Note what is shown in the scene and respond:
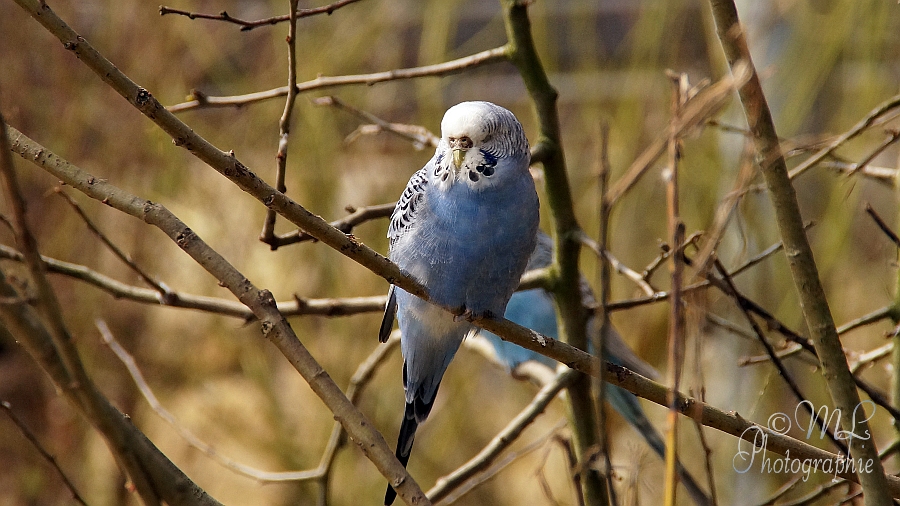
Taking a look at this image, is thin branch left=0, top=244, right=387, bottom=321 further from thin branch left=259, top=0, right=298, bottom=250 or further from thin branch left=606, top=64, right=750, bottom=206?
thin branch left=606, top=64, right=750, bottom=206

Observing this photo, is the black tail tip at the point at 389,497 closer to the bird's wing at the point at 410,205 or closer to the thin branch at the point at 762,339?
the bird's wing at the point at 410,205

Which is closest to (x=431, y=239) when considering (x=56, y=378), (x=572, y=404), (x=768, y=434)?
(x=572, y=404)

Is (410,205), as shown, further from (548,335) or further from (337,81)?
(548,335)

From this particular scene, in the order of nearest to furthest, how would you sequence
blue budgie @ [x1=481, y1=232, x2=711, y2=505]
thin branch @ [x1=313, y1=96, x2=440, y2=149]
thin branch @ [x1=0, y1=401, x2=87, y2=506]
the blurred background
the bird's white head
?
thin branch @ [x1=0, y1=401, x2=87, y2=506] → the bird's white head → thin branch @ [x1=313, y1=96, x2=440, y2=149] → blue budgie @ [x1=481, y1=232, x2=711, y2=505] → the blurred background

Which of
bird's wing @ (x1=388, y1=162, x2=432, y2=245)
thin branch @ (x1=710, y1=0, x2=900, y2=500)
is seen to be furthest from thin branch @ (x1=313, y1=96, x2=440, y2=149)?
thin branch @ (x1=710, y1=0, x2=900, y2=500)

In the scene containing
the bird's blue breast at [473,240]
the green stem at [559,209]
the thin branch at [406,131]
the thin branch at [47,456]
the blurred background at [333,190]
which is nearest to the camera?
the thin branch at [47,456]

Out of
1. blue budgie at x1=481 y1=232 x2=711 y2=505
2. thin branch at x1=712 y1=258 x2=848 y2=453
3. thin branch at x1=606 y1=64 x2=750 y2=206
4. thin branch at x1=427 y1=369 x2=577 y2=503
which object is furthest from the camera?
→ blue budgie at x1=481 y1=232 x2=711 y2=505

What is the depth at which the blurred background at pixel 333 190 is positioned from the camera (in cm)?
494

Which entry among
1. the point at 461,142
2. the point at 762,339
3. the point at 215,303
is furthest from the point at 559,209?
the point at 215,303

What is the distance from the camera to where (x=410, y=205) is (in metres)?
2.18

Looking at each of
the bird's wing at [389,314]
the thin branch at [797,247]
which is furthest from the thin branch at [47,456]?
the thin branch at [797,247]

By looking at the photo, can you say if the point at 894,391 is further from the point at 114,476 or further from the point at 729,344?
the point at 114,476

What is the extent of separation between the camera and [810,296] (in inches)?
59.0

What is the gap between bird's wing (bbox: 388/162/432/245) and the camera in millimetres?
2162
